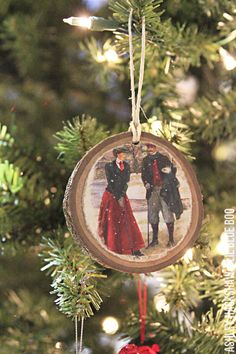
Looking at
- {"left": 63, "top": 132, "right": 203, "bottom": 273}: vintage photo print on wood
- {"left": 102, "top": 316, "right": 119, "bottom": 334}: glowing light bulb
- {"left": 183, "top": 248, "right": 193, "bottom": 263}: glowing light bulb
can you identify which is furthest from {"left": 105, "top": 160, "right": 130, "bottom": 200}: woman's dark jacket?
{"left": 102, "top": 316, "right": 119, "bottom": 334}: glowing light bulb

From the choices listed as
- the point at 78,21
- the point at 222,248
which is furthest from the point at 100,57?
the point at 222,248

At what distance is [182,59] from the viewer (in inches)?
22.5

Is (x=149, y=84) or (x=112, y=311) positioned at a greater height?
(x=149, y=84)

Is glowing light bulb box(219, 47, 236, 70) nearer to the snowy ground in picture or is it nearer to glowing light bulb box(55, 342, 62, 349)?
the snowy ground in picture

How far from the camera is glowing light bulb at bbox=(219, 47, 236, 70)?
1.91ft

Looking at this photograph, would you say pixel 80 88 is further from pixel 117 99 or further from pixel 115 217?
pixel 115 217

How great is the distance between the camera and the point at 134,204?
46cm

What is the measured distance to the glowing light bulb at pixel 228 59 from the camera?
1.91 feet

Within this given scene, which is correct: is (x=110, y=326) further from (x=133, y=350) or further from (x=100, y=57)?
(x=100, y=57)

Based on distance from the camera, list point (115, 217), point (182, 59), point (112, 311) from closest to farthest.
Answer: point (115, 217) < point (182, 59) < point (112, 311)

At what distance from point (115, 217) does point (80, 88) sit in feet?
1.18

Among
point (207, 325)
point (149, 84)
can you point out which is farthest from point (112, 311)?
point (149, 84)

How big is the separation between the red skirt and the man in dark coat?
1 cm

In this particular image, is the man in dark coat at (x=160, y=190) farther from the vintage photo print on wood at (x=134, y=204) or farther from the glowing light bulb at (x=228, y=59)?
the glowing light bulb at (x=228, y=59)
